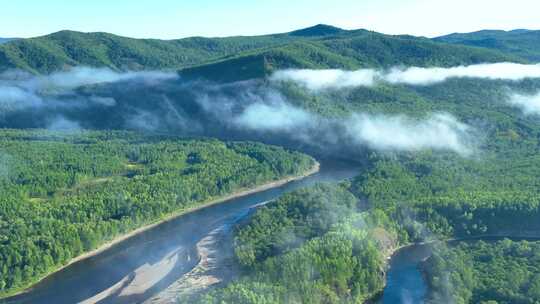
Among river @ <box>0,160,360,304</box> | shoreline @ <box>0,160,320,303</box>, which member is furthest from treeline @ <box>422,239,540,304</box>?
shoreline @ <box>0,160,320,303</box>

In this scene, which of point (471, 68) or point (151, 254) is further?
point (471, 68)

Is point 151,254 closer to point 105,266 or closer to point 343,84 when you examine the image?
point 105,266

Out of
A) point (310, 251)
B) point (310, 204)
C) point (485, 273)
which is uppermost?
point (310, 251)

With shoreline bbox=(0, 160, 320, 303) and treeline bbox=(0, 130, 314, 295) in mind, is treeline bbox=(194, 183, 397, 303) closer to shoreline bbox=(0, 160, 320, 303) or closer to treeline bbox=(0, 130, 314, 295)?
shoreline bbox=(0, 160, 320, 303)

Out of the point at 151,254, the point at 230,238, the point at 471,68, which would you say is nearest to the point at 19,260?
the point at 151,254

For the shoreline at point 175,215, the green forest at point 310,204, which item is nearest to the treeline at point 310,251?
the green forest at point 310,204

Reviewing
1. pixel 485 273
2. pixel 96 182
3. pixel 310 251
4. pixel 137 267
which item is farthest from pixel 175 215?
pixel 485 273

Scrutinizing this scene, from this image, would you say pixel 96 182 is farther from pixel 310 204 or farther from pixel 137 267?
pixel 310 204
